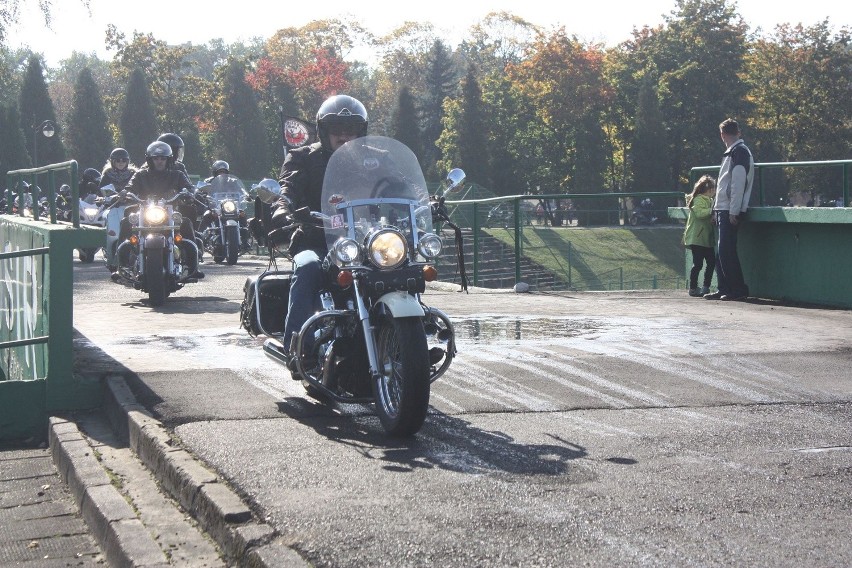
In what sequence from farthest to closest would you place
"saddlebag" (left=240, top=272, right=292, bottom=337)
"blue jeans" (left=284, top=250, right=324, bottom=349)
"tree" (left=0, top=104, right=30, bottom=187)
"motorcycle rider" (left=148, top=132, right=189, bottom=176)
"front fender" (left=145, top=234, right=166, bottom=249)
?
"tree" (left=0, top=104, right=30, bottom=187) → "motorcycle rider" (left=148, top=132, right=189, bottom=176) → "front fender" (left=145, top=234, right=166, bottom=249) → "saddlebag" (left=240, top=272, right=292, bottom=337) → "blue jeans" (left=284, top=250, right=324, bottom=349)

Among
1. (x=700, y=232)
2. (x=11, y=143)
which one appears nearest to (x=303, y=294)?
(x=700, y=232)

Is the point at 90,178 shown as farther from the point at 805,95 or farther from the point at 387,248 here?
the point at 805,95

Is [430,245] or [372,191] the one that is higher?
[372,191]

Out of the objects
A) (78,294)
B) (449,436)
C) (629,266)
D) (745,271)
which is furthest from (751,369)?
(629,266)

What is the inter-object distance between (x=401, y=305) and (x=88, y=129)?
78.3 m

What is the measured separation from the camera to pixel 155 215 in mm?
14133

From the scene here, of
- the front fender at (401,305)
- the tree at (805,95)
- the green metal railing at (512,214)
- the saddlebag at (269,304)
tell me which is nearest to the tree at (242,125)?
the tree at (805,95)

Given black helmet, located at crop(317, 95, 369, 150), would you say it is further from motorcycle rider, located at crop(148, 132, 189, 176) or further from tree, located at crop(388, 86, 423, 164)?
tree, located at crop(388, 86, 423, 164)

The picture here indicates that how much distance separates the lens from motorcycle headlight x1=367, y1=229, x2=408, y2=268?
20.5 ft

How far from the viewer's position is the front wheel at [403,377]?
588 centimetres

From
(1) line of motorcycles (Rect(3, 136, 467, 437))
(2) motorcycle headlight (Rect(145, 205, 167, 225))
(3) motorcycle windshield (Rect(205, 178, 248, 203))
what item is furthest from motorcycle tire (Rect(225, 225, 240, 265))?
(1) line of motorcycles (Rect(3, 136, 467, 437))

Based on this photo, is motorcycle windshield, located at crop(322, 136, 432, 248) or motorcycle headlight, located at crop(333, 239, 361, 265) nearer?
motorcycle headlight, located at crop(333, 239, 361, 265)

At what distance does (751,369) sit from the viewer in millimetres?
8242

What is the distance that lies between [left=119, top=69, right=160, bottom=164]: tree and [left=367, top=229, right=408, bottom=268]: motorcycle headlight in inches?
2907
